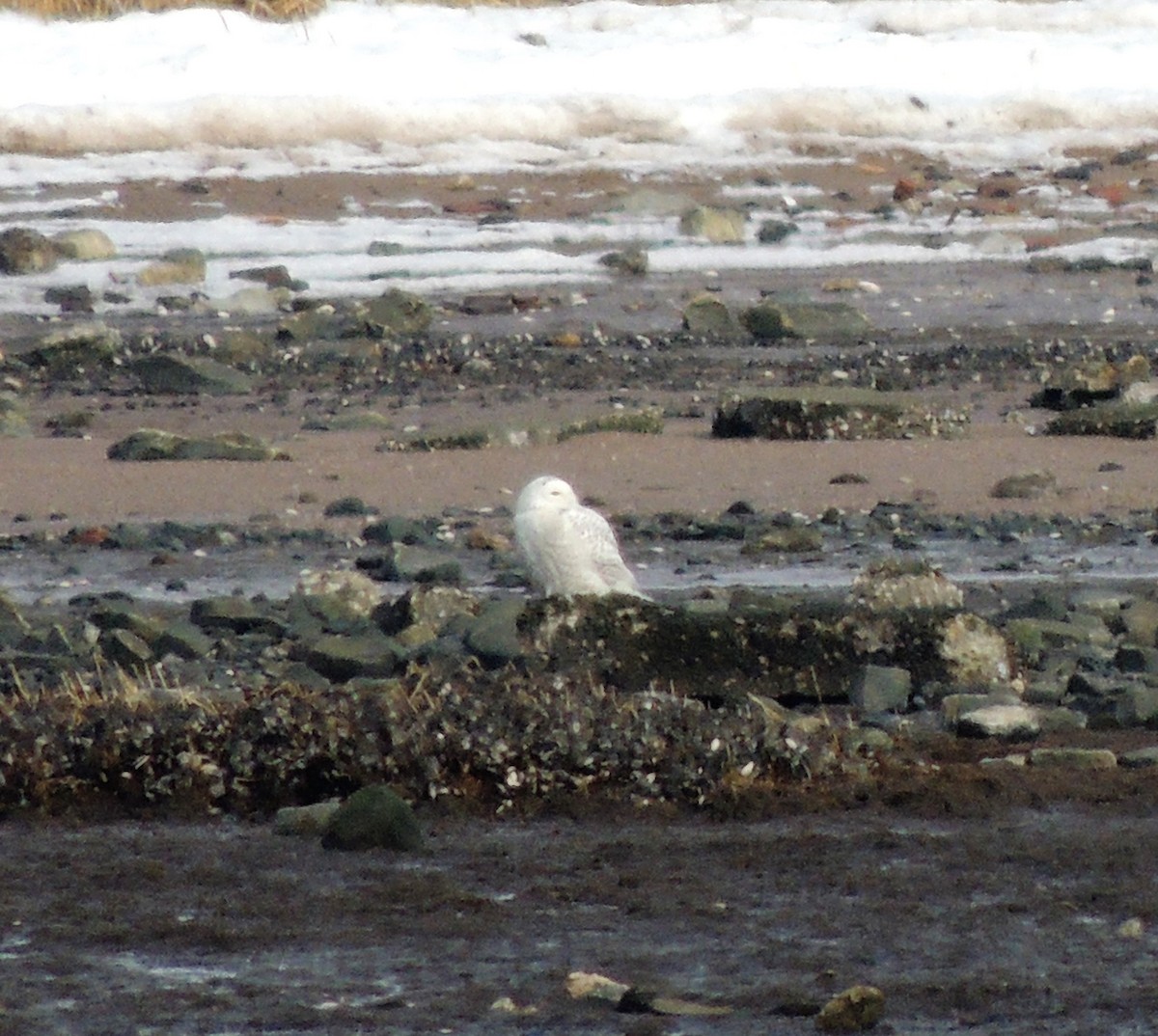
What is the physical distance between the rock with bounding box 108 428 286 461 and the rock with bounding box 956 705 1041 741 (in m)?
4.59

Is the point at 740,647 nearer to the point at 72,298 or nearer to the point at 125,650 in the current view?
the point at 125,650

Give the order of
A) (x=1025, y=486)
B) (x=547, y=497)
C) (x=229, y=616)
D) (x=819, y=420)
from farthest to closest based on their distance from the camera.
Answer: (x=819, y=420), (x=1025, y=486), (x=229, y=616), (x=547, y=497)

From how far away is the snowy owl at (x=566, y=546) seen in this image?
6754 millimetres

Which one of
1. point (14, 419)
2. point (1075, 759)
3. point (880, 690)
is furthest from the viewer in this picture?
point (14, 419)

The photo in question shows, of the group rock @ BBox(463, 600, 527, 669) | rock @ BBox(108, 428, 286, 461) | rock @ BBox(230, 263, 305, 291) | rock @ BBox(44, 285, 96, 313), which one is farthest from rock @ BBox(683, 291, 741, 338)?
rock @ BBox(463, 600, 527, 669)

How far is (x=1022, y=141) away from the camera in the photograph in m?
20.6

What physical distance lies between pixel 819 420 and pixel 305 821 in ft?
18.1

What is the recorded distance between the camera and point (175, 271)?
595 inches

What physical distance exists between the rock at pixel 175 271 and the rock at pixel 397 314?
178cm

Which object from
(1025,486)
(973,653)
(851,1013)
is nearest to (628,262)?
(1025,486)

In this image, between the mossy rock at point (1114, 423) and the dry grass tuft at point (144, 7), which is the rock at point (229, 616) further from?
the dry grass tuft at point (144, 7)

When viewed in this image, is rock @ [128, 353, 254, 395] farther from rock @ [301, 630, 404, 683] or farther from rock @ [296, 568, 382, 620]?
rock @ [301, 630, 404, 683]

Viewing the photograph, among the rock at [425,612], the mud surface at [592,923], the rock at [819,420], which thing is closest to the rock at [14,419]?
the rock at [819,420]

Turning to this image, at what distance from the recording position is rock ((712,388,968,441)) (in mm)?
10203
